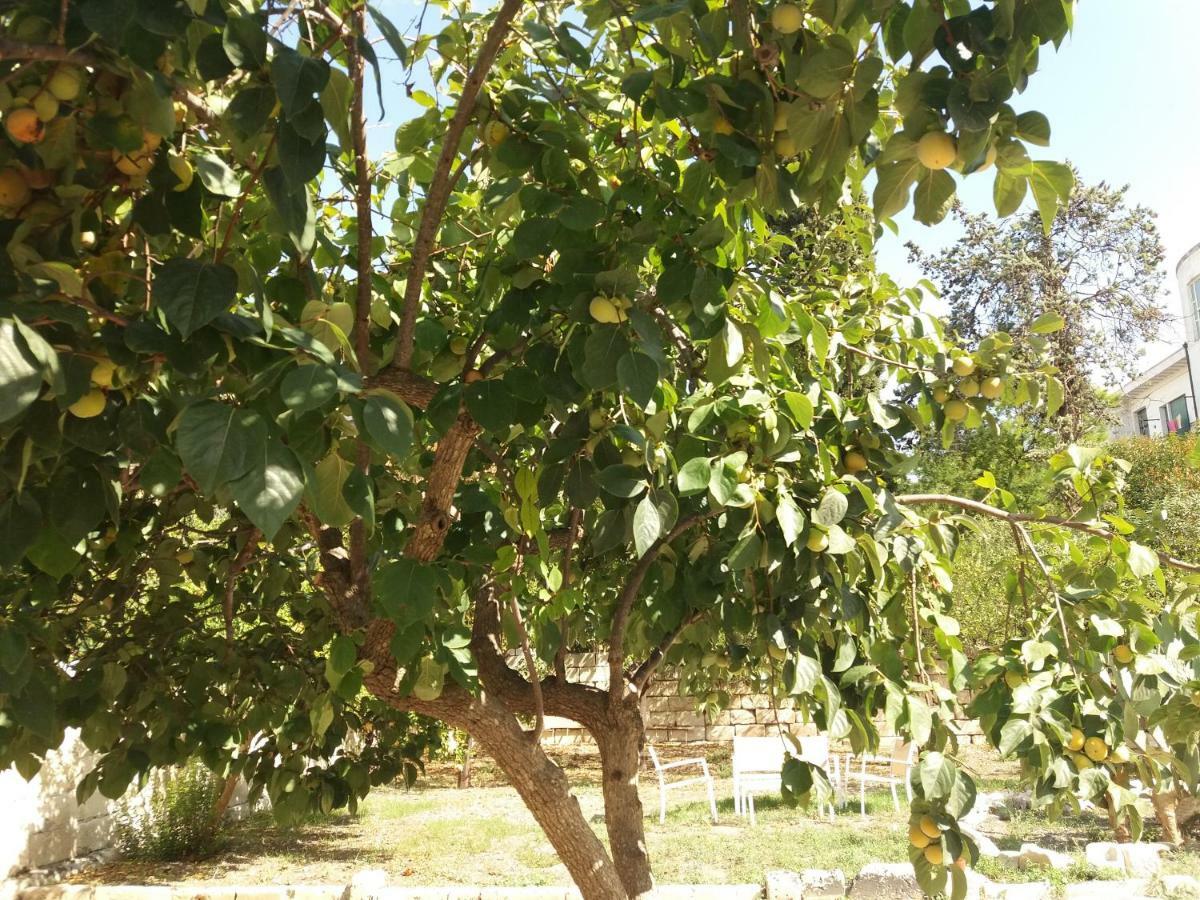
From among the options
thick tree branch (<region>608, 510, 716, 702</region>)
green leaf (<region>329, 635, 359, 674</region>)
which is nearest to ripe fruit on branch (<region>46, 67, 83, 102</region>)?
green leaf (<region>329, 635, 359, 674</region>)

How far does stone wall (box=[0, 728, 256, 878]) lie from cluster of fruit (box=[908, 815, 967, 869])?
221 inches

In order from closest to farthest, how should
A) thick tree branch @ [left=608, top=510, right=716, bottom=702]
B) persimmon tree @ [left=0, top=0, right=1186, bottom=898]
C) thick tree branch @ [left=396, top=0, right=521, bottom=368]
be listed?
1. persimmon tree @ [left=0, top=0, right=1186, bottom=898]
2. thick tree branch @ [left=396, top=0, right=521, bottom=368]
3. thick tree branch @ [left=608, top=510, right=716, bottom=702]

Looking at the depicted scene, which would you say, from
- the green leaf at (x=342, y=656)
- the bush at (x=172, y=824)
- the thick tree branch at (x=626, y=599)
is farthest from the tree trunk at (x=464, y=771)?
the green leaf at (x=342, y=656)

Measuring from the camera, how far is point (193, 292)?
958 mm

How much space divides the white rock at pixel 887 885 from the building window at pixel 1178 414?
62.1 ft

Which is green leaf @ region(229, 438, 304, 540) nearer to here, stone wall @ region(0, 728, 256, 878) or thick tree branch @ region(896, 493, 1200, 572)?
thick tree branch @ region(896, 493, 1200, 572)

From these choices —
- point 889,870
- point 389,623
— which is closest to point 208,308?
point 389,623

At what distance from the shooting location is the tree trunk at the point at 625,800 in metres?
2.69

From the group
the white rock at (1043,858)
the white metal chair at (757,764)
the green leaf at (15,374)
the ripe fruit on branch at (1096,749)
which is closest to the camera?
the green leaf at (15,374)

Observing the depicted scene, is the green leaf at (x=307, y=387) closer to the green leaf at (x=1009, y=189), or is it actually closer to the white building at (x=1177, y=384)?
the green leaf at (x=1009, y=189)

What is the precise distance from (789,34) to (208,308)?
2.55ft

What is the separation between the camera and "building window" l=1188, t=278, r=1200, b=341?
1981cm

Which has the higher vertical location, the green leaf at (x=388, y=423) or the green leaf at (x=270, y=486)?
the green leaf at (x=388, y=423)

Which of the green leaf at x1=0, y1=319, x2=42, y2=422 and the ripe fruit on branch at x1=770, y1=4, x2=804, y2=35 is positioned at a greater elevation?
the ripe fruit on branch at x1=770, y1=4, x2=804, y2=35
